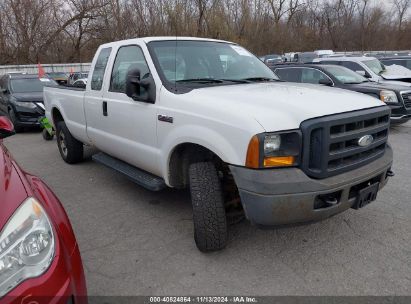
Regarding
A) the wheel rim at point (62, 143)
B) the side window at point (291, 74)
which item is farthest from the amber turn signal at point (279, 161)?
the side window at point (291, 74)

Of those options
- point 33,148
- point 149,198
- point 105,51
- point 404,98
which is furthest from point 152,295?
point 404,98

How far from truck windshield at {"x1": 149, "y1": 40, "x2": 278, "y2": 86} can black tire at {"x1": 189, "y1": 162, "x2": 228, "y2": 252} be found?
1006 mm

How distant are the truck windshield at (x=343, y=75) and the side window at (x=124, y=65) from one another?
6440 mm

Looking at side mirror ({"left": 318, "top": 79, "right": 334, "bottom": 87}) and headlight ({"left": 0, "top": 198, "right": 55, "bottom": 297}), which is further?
side mirror ({"left": 318, "top": 79, "right": 334, "bottom": 87})

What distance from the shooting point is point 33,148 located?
7945 millimetres

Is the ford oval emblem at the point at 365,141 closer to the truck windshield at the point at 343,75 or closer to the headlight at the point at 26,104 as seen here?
the truck windshield at the point at 343,75

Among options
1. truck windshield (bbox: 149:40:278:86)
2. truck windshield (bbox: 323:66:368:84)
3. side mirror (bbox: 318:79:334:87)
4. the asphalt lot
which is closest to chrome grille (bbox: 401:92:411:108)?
truck windshield (bbox: 323:66:368:84)

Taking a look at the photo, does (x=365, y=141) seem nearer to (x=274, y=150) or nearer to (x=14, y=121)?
(x=274, y=150)

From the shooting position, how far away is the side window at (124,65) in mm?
3932

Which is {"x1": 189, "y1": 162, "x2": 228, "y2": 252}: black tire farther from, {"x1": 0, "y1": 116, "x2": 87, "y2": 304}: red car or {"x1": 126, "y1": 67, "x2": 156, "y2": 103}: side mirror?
{"x1": 0, "y1": 116, "x2": 87, "y2": 304}: red car

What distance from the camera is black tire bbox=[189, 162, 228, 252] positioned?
9.92ft

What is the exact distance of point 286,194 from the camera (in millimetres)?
2592

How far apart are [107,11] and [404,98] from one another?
31.2 m

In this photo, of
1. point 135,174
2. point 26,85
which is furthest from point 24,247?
point 26,85
